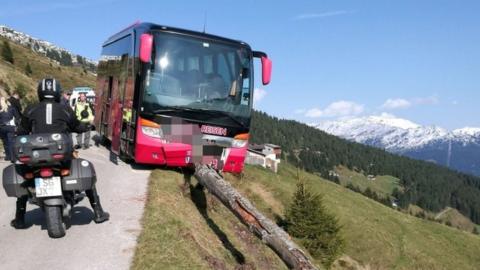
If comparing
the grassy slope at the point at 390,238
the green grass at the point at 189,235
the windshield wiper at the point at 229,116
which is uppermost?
the windshield wiper at the point at 229,116

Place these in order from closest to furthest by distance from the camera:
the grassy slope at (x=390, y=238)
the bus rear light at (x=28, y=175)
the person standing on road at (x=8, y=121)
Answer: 1. the bus rear light at (x=28, y=175)
2. the person standing on road at (x=8, y=121)
3. the grassy slope at (x=390, y=238)

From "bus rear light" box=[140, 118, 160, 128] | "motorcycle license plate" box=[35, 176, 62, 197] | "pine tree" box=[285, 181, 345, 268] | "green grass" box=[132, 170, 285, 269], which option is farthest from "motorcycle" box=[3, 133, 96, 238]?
"pine tree" box=[285, 181, 345, 268]

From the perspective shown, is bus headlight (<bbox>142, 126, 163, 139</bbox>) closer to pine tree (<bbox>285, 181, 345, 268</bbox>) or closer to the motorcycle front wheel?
the motorcycle front wheel

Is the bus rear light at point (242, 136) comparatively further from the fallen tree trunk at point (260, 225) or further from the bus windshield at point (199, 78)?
the fallen tree trunk at point (260, 225)

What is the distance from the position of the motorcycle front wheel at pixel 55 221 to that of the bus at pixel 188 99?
5.77 meters

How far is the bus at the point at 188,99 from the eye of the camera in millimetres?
13570

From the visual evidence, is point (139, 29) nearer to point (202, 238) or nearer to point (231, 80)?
point (231, 80)

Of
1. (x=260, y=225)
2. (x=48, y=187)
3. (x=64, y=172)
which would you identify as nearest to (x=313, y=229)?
(x=260, y=225)

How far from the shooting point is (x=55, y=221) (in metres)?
7.93

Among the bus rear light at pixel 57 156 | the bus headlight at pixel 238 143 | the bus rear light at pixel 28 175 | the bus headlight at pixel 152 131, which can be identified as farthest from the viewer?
the bus headlight at pixel 238 143

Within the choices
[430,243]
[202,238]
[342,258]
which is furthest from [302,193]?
[430,243]

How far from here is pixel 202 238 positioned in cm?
1037

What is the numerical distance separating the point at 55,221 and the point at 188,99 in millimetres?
6509

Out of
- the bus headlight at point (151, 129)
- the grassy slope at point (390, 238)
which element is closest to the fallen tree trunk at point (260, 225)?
the bus headlight at point (151, 129)
